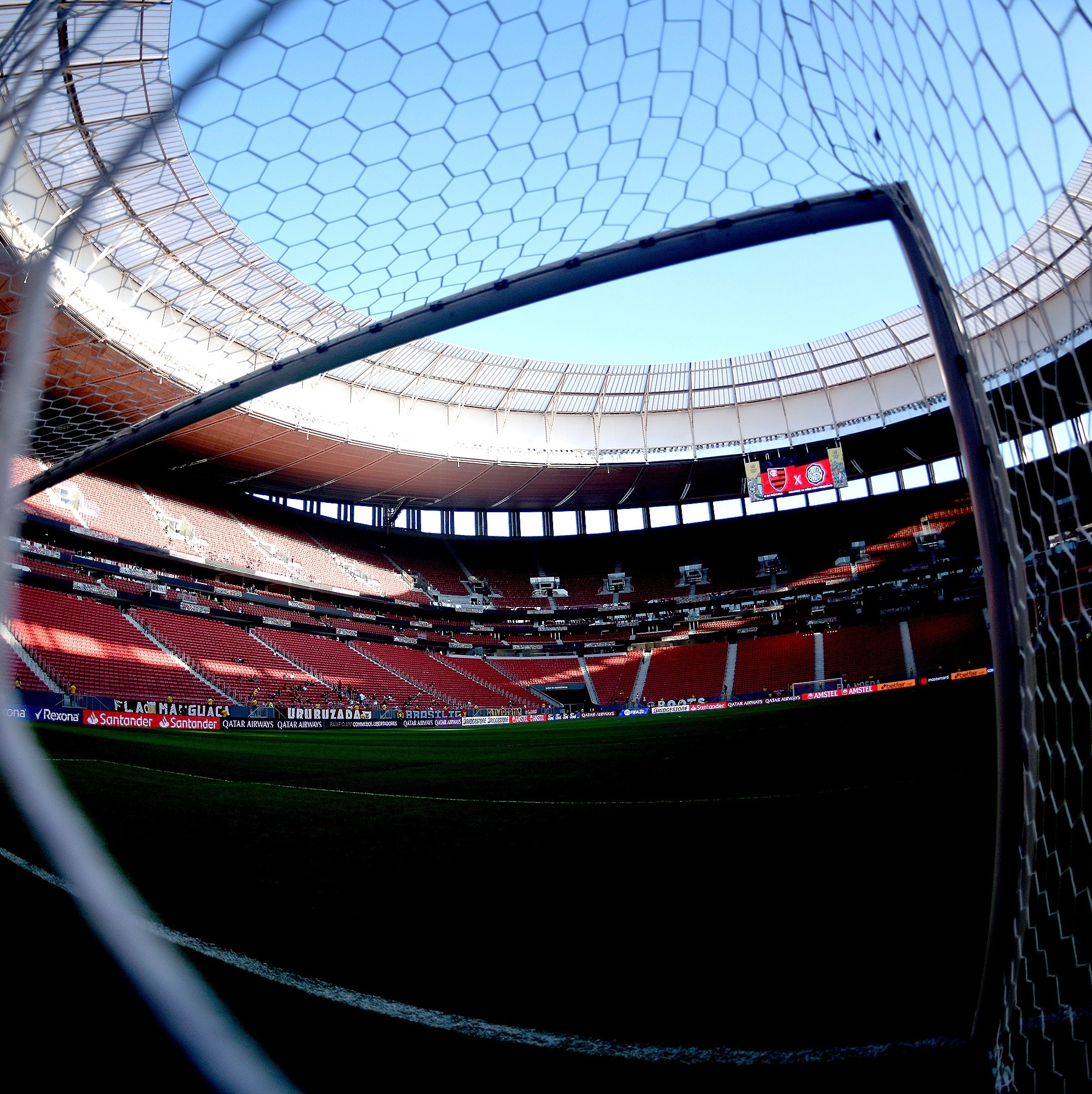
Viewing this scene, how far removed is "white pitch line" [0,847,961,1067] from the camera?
92 cm

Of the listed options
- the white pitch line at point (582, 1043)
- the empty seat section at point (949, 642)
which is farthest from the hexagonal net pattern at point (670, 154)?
the empty seat section at point (949, 642)

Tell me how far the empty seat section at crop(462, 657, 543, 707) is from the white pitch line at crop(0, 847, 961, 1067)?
28.2 m

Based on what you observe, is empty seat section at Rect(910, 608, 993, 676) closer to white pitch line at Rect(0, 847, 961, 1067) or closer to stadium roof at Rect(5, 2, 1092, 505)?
stadium roof at Rect(5, 2, 1092, 505)

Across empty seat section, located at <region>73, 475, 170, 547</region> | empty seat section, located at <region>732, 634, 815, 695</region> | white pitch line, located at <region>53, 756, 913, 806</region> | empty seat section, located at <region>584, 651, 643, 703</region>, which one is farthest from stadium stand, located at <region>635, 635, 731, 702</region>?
white pitch line, located at <region>53, 756, 913, 806</region>

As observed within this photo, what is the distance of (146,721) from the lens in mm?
15359

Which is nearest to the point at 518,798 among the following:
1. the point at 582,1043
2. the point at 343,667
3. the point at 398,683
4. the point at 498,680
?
the point at 582,1043

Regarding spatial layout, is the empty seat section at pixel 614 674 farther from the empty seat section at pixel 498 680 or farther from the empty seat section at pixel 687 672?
the empty seat section at pixel 498 680

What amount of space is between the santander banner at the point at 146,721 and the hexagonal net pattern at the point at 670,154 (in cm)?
1378

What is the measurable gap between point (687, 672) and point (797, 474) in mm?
10902

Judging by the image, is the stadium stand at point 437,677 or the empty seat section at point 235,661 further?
the stadium stand at point 437,677

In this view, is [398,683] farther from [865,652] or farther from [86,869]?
[86,869]

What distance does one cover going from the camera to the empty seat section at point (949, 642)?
2412cm

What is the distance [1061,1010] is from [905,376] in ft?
102

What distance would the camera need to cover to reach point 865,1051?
0.92m
